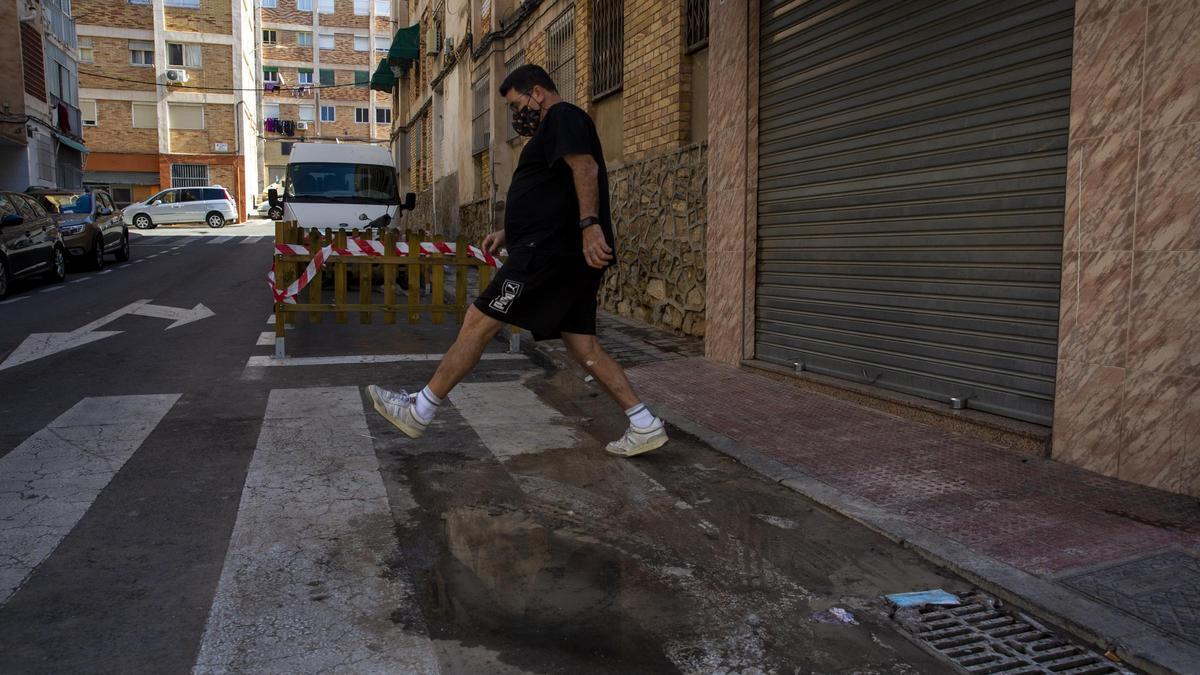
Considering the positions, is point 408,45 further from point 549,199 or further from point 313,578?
point 313,578

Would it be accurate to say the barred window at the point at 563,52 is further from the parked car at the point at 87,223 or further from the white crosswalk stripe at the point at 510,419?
the parked car at the point at 87,223

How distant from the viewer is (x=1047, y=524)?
153 inches

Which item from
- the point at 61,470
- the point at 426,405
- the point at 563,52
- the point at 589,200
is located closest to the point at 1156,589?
the point at 589,200

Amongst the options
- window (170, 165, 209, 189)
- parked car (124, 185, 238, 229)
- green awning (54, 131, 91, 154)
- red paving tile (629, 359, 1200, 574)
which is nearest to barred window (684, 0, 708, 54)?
red paving tile (629, 359, 1200, 574)

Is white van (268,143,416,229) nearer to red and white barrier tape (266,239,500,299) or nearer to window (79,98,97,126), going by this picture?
red and white barrier tape (266,239,500,299)

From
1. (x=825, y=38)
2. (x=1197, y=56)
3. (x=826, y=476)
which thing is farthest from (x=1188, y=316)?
(x=825, y=38)

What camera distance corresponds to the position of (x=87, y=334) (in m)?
9.58

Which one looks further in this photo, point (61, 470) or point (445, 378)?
point (445, 378)

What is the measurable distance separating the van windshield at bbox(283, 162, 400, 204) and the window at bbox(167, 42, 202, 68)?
4002 centimetres

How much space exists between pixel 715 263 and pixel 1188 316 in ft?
15.1

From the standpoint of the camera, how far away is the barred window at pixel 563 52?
553 inches

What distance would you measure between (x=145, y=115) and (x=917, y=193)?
5210 cm

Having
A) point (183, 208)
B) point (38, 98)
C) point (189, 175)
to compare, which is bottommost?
point (183, 208)

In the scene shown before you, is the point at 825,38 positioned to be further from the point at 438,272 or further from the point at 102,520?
the point at 102,520
